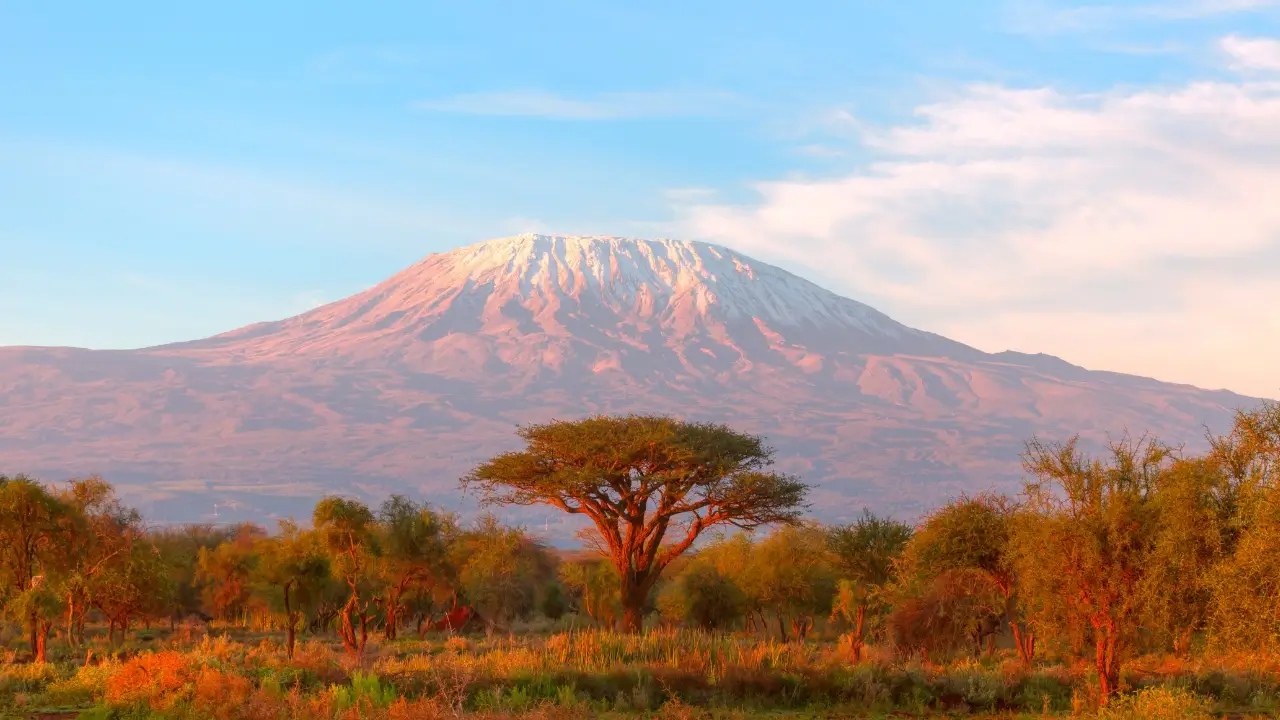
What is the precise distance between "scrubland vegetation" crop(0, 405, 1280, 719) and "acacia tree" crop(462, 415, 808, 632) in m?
0.10

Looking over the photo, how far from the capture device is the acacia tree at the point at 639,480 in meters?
38.6

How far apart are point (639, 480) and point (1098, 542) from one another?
59.4 ft

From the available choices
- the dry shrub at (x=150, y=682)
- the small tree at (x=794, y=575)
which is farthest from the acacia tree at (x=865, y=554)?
the dry shrub at (x=150, y=682)

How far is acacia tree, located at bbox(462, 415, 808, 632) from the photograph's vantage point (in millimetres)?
38594

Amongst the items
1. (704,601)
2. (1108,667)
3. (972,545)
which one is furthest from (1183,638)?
(704,601)

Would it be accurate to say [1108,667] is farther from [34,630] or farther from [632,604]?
[34,630]

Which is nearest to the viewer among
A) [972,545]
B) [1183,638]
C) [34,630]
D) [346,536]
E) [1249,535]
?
[1249,535]

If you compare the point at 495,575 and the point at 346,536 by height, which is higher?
the point at 346,536

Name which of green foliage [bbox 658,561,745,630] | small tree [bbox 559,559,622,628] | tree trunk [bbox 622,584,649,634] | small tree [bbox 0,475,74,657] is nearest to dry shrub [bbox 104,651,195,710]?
small tree [bbox 0,475,74,657]

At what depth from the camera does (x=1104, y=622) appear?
2445 centimetres

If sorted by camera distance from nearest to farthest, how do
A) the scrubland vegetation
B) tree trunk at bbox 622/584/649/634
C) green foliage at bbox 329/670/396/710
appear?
green foliage at bbox 329/670/396/710 < the scrubland vegetation < tree trunk at bbox 622/584/649/634

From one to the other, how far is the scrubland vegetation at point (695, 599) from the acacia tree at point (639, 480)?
0.10 m

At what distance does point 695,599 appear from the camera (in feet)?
182

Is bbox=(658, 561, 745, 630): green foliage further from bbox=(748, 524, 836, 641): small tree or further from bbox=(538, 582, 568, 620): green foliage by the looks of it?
bbox=(538, 582, 568, 620): green foliage
